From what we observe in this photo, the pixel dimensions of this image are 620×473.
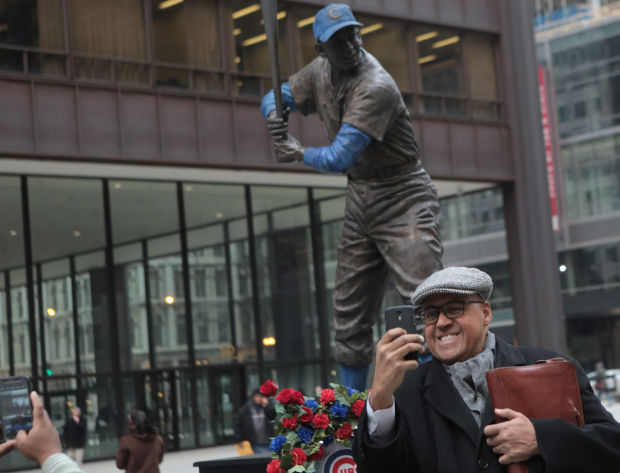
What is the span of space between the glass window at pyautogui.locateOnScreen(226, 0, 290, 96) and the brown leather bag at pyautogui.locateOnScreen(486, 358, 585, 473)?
907 inches

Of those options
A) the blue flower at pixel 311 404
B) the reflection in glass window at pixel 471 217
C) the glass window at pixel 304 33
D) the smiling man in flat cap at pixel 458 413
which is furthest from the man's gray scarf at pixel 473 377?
the reflection in glass window at pixel 471 217

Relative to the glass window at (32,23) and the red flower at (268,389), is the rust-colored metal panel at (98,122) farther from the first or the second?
the red flower at (268,389)

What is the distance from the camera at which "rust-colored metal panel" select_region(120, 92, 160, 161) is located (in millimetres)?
23797

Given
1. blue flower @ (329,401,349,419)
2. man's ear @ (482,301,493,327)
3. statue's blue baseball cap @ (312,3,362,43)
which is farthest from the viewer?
statue's blue baseball cap @ (312,3,362,43)

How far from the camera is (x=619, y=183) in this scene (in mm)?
51250

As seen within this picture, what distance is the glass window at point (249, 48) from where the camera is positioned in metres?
26.2

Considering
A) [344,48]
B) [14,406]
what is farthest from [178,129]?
[14,406]

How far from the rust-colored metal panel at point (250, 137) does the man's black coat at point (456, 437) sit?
21.9 m

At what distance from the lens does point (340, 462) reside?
5.41m

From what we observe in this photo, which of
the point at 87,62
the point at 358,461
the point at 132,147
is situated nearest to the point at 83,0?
the point at 87,62

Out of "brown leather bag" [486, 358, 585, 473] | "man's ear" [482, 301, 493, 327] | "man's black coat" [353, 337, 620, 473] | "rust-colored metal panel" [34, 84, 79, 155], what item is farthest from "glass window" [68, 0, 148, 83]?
"brown leather bag" [486, 358, 585, 473]

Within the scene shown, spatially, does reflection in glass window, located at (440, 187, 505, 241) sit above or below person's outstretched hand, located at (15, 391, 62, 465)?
Answer: above

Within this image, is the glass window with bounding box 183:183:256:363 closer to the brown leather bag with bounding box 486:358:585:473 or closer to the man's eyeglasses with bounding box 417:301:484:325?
the man's eyeglasses with bounding box 417:301:484:325

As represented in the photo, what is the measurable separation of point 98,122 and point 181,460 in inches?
301
